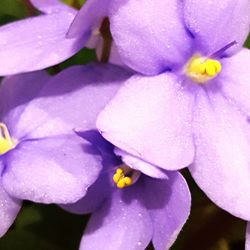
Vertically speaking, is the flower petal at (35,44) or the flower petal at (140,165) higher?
the flower petal at (35,44)

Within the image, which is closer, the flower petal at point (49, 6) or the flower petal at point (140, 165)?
the flower petal at point (140, 165)

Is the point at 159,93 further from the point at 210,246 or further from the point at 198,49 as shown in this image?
the point at 210,246

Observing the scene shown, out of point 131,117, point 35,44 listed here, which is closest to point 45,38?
point 35,44

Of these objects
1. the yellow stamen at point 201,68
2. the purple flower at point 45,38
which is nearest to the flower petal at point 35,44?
the purple flower at point 45,38

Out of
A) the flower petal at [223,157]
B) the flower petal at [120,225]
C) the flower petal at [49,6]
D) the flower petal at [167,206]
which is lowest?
the flower petal at [120,225]

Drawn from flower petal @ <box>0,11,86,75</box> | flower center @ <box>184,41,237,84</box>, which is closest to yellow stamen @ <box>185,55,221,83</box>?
flower center @ <box>184,41,237,84</box>

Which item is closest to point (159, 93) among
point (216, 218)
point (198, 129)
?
point (198, 129)

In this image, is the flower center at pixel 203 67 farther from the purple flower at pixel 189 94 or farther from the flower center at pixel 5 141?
the flower center at pixel 5 141
